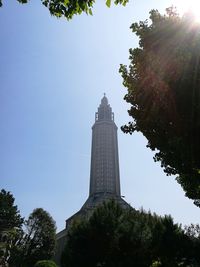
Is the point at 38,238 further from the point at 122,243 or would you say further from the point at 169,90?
the point at 169,90

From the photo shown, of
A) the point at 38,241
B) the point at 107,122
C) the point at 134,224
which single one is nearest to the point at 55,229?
the point at 38,241

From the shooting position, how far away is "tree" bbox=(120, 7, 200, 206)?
12500 millimetres

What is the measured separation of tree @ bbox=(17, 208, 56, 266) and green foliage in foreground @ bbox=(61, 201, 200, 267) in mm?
19100

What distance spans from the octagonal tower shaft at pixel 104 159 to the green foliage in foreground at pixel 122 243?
237ft

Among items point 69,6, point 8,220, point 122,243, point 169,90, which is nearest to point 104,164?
point 8,220

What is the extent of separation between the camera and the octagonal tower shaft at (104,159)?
109 meters

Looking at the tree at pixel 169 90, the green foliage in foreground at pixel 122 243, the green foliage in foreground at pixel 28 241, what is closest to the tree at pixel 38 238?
the green foliage in foreground at pixel 28 241

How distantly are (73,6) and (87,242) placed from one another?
86.4 feet

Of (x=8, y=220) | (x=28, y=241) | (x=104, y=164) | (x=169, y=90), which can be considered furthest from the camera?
(x=104, y=164)

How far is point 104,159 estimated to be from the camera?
371ft

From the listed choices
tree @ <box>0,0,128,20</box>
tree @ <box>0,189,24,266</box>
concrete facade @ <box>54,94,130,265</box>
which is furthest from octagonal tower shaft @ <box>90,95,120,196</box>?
tree @ <box>0,0,128,20</box>

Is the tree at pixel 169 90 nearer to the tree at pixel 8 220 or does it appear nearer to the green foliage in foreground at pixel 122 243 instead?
the green foliage in foreground at pixel 122 243

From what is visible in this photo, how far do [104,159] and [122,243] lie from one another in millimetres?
83584

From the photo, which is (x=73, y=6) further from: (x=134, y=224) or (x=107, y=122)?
(x=107, y=122)
